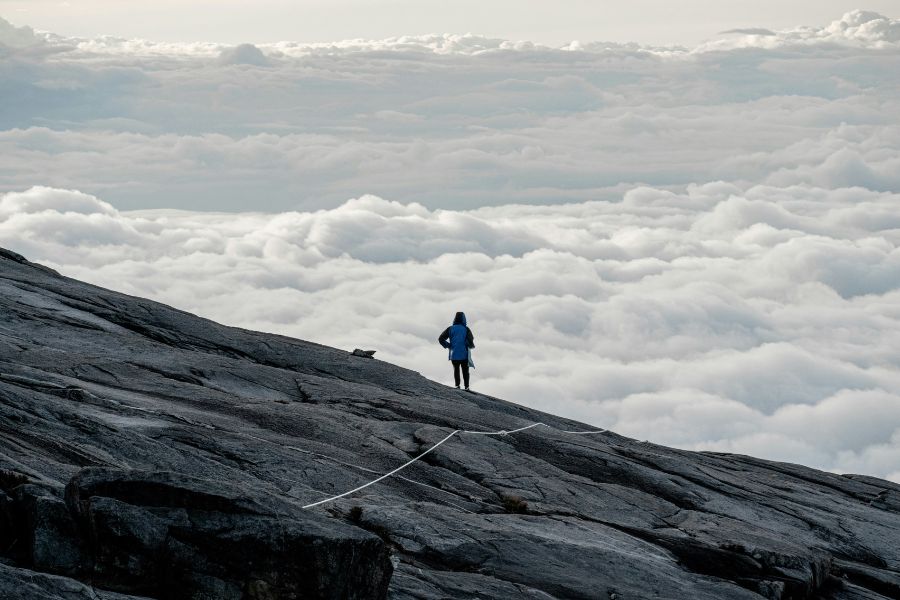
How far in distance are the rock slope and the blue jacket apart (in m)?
1.76

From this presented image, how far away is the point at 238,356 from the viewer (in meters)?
33.9

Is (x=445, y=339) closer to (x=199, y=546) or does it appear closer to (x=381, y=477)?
(x=381, y=477)

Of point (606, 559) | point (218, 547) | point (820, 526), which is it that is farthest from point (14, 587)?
point (820, 526)

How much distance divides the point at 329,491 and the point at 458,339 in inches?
615

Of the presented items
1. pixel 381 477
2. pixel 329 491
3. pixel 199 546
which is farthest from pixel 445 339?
pixel 199 546

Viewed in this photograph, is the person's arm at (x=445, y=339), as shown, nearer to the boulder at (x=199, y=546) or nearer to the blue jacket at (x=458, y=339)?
the blue jacket at (x=458, y=339)

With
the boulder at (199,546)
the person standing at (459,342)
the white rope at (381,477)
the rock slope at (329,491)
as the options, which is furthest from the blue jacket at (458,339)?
the boulder at (199,546)

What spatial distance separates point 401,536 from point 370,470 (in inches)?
172

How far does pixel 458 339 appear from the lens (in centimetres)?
3588

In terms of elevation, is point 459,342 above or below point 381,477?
above

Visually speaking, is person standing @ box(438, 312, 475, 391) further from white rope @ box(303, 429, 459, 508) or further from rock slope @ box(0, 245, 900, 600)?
white rope @ box(303, 429, 459, 508)

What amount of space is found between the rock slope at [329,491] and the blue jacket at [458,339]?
1.76m

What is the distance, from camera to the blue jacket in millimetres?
35844

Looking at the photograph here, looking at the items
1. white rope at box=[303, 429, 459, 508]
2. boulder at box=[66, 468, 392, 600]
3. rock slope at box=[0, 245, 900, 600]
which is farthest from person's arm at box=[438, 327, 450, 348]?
boulder at box=[66, 468, 392, 600]
